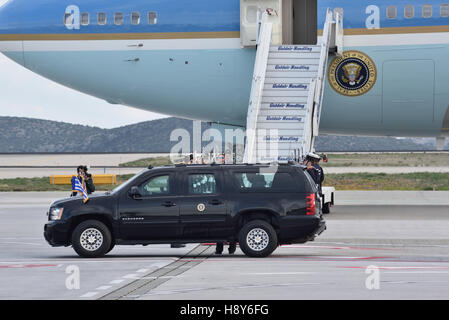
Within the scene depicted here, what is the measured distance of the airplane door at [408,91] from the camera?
30375mm

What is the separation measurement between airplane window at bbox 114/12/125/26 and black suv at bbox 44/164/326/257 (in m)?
12.8

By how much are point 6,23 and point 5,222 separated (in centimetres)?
679

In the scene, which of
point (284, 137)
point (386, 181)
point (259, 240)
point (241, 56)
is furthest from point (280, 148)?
point (386, 181)

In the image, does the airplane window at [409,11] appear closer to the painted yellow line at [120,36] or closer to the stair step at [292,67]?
the stair step at [292,67]

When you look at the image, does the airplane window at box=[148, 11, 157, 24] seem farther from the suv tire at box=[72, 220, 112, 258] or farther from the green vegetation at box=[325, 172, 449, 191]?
the green vegetation at box=[325, 172, 449, 191]

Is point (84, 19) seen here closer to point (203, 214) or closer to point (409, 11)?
point (409, 11)

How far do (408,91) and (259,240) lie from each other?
13693 millimetres

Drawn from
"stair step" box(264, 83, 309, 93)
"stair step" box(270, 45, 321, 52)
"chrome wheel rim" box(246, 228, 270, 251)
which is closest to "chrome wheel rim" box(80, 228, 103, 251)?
"chrome wheel rim" box(246, 228, 270, 251)

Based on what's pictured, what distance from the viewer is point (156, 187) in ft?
63.5

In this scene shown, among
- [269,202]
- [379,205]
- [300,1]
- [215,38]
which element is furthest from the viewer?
[379,205]
